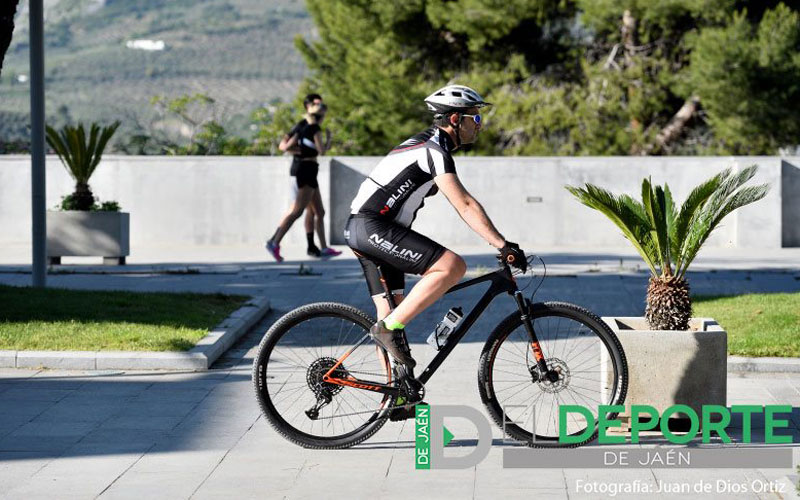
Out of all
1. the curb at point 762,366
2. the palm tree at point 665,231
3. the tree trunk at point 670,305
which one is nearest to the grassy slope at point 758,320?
the curb at point 762,366

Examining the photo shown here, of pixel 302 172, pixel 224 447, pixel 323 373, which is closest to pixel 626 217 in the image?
pixel 323 373

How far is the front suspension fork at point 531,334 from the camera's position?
251 inches

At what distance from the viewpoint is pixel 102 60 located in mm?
108000

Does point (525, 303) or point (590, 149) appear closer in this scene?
point (525, 303)

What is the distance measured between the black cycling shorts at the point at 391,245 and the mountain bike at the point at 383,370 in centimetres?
23

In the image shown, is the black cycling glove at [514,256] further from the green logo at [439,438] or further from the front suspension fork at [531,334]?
the green logo at [439,438]

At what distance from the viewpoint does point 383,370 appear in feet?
21.2

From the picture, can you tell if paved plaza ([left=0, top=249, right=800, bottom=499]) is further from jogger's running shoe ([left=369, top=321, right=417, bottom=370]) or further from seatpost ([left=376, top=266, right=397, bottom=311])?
seatpost ([left=376, top=266, right=397, bottom=311])

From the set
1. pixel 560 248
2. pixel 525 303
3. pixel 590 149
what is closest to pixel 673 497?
pixel 525 303

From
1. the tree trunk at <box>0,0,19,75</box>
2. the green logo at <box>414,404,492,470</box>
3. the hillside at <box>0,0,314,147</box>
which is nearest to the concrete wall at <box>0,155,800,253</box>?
the tree trunk at <box>0,0,19,75</box>

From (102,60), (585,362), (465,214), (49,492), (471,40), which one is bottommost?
(49,492)

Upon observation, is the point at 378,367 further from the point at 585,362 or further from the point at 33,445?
the point at 33,445

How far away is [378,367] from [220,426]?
104 cm

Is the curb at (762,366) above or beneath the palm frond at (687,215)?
beneath
